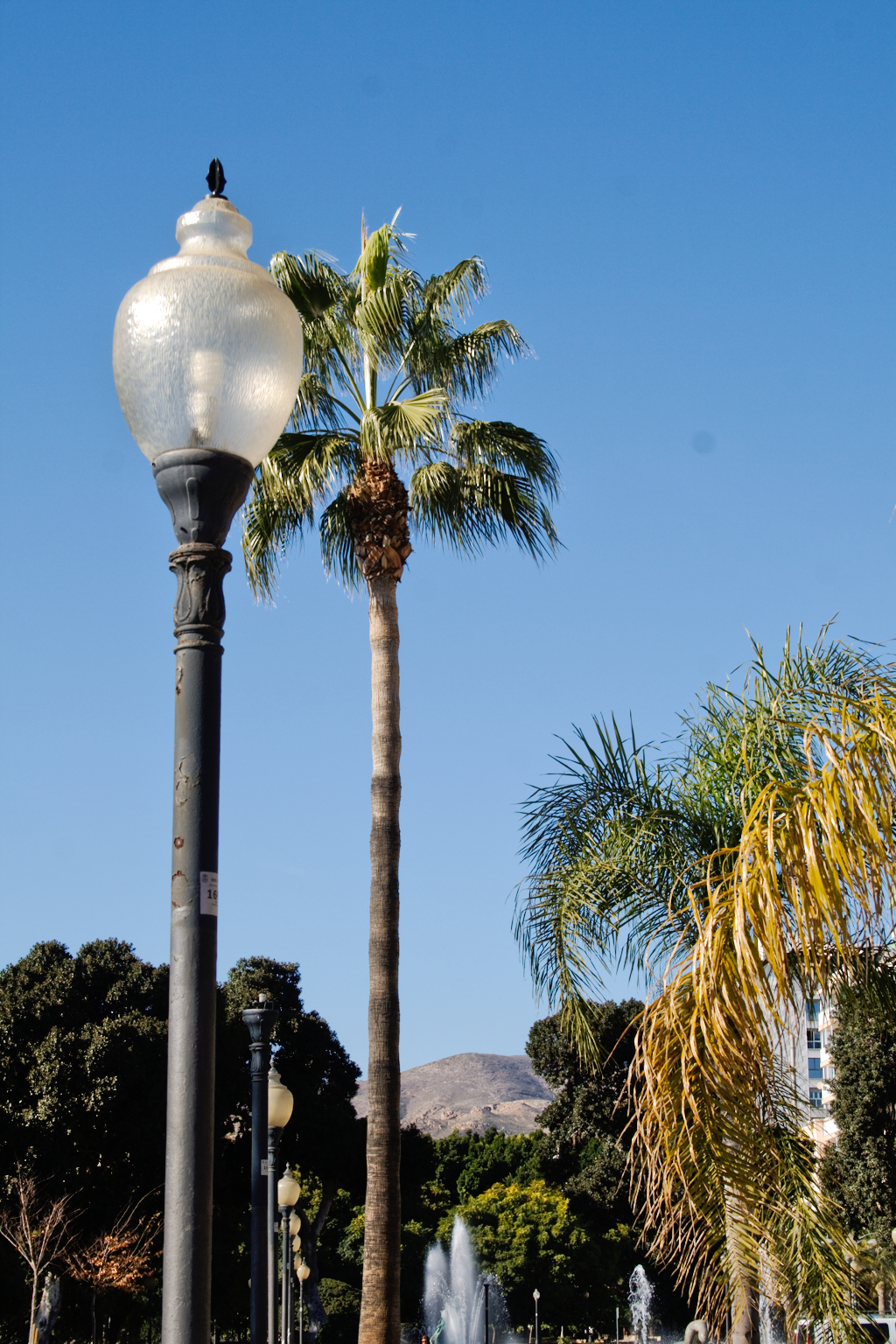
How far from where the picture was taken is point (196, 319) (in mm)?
3520

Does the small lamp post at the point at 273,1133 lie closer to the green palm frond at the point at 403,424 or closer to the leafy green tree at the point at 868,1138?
the green palm frond at the point at 403,424

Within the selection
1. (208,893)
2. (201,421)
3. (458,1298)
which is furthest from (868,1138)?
(201,421)

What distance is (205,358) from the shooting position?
11.5 ft

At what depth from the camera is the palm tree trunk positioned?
11258mm

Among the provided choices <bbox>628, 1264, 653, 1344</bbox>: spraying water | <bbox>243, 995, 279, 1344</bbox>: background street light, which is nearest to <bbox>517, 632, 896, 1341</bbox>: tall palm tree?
<bbox>243, 995, 279, 1344</bbox>: background street light

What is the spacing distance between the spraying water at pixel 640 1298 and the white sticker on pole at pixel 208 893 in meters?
51.3

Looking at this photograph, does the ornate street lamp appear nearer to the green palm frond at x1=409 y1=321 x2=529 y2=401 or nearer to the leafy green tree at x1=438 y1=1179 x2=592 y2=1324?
the green palm frond at x1=409 y1=321 x2=529 y2=401

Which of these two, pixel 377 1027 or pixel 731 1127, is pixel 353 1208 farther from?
pixel 731 1127

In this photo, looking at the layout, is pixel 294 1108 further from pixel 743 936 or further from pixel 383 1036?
pixel 743 936

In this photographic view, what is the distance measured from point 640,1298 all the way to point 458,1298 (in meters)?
7.20

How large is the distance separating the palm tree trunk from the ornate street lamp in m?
8.50

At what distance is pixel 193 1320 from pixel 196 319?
96.2 inches

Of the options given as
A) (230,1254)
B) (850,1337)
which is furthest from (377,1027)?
(230,1254)

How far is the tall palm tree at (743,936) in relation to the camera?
14.7ft
